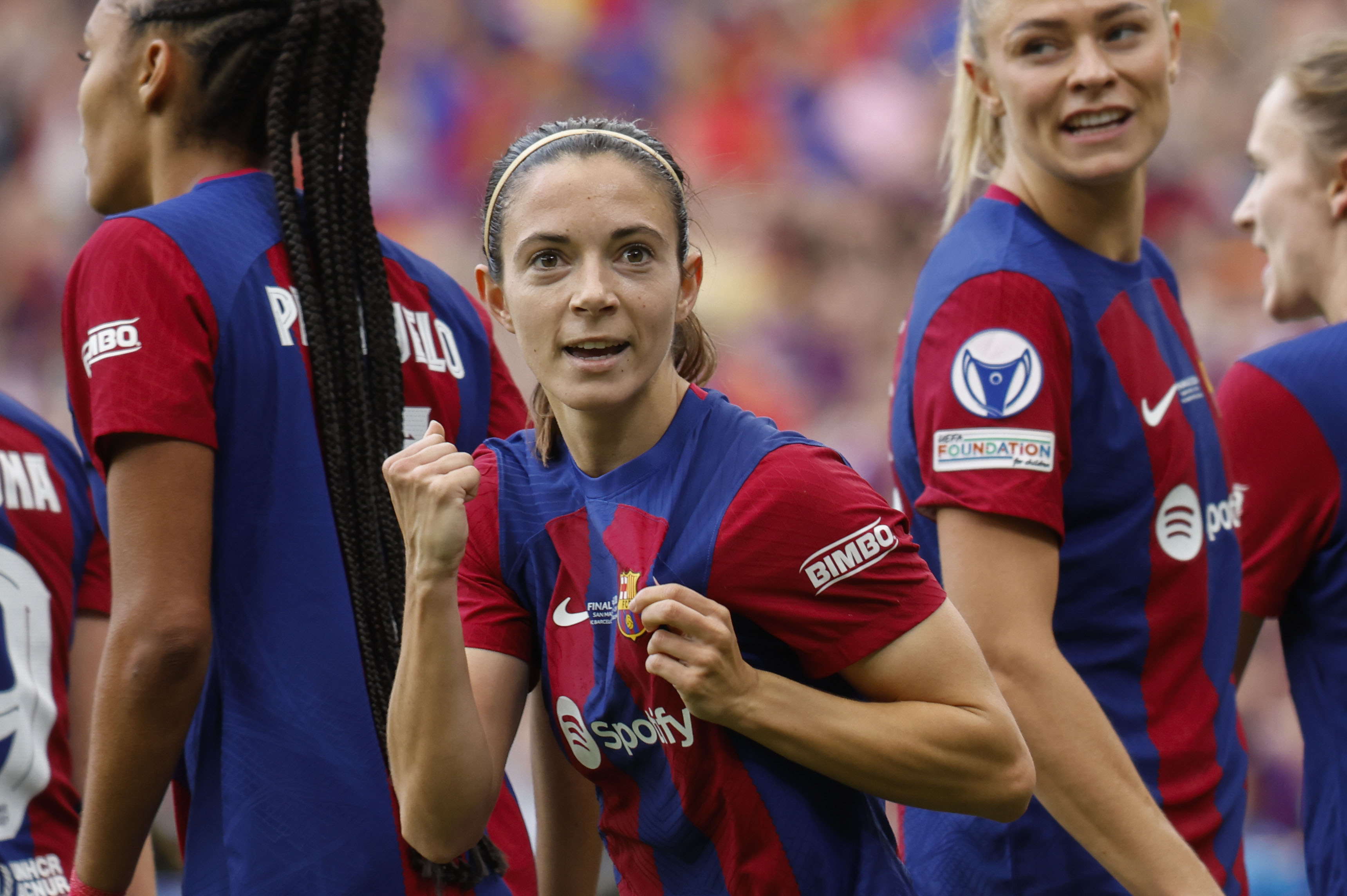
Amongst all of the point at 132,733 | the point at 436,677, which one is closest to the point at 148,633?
the point at 132,733

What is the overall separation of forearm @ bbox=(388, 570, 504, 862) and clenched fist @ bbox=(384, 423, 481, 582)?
26 millimetres

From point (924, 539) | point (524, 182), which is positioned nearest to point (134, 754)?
point (524, 182)

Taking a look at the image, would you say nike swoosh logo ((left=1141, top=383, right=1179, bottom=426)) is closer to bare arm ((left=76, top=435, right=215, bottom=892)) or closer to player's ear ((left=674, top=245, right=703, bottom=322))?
player's ear ((left=674, top=245, right=703, bottom=322))

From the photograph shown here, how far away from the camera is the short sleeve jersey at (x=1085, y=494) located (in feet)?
7.84

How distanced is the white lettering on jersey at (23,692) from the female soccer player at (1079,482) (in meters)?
1.68

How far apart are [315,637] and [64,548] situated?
917mm

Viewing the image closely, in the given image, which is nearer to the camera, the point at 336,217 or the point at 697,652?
the point at 697,652

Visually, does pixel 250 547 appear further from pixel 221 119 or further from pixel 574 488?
pixel 221 119

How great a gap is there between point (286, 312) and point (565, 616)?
76 centimetres

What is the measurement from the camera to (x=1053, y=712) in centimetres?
229

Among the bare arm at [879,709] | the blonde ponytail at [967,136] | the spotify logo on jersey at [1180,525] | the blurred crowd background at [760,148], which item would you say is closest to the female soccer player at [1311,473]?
the spotify logo on jersey at [1180,525]

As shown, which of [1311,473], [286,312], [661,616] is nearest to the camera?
[661,616]

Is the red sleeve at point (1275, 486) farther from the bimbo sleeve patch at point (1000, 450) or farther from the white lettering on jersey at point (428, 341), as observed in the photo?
the white lettering on jersey at point (428, 341)

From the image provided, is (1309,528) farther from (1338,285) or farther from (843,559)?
(843,559)
